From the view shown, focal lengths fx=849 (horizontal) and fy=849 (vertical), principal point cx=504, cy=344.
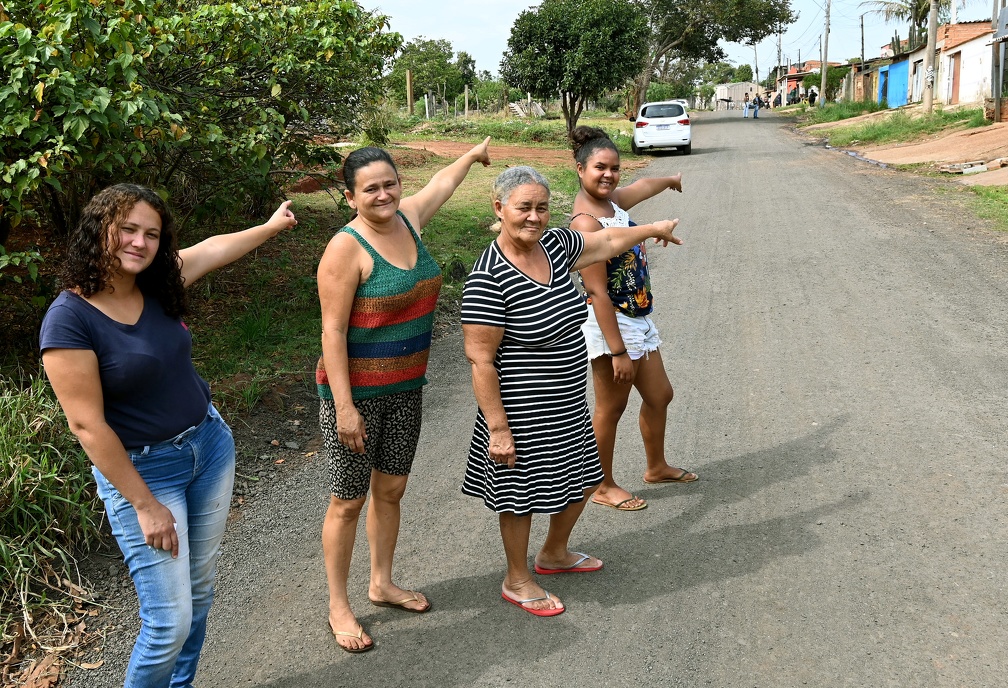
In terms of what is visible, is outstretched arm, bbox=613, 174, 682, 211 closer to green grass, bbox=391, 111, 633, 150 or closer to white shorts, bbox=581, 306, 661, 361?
white shorts, bbox=581, 306, 661, 361

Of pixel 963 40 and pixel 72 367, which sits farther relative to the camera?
pixel 963 40

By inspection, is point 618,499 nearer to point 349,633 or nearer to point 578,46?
point 349,633

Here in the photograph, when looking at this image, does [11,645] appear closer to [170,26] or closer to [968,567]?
[170,26]

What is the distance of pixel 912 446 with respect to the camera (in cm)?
482

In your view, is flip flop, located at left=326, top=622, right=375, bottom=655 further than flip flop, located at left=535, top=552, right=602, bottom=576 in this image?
No

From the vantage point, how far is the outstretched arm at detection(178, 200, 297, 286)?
3027 millimetres

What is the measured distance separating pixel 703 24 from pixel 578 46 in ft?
77.9

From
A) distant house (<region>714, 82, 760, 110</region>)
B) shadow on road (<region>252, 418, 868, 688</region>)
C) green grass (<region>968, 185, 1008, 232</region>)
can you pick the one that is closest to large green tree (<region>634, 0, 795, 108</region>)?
green grass (<region>968, 185, 1008, 232</region>)

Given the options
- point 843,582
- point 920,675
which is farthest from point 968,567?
point 920,675

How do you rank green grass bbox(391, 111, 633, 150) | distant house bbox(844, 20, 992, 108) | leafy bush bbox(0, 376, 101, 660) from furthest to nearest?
distant house bbox(844, 20, 992, 108)
green grass bbox(391, 111, 633, 150)
leafy bush bbox(0, 376, 101, 660)

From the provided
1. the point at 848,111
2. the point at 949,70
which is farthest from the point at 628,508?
the point at 848,111

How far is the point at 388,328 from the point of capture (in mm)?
3223

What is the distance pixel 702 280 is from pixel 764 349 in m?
2.38

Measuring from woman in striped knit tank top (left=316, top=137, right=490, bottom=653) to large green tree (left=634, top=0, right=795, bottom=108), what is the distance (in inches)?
1662
